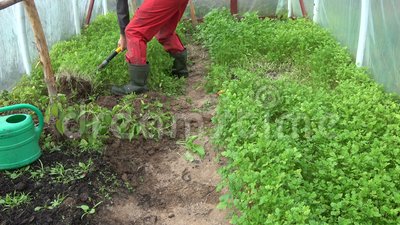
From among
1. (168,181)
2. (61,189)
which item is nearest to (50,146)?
(61,189)

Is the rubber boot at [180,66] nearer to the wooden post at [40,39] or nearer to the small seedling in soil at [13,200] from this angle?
the wooden post at [40,39]

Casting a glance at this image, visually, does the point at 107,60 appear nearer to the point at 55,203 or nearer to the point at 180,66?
the point at 180,66

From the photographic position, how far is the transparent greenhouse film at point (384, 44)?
14.0 ft

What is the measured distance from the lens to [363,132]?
3.35 metres

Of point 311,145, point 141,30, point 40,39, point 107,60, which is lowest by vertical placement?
point 311,145

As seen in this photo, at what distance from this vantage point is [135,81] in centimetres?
477

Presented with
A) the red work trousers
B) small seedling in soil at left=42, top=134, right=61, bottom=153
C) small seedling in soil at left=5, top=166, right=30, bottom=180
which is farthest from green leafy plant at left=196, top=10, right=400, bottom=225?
small seedling in soil at left=5, top=166, right=30, bottom=180

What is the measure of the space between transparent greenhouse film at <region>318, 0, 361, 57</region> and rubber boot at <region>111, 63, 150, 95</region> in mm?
2550

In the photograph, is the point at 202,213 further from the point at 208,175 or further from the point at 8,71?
the point at 8,71

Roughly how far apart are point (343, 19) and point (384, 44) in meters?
1.38

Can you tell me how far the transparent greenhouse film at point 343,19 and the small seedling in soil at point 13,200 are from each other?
4.01 meters

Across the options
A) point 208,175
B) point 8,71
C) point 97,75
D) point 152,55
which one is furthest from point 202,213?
point 8,71

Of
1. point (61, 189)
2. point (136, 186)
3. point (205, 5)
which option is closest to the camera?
point (61, 189)

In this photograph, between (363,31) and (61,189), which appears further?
(363,31)
